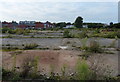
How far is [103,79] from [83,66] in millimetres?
851

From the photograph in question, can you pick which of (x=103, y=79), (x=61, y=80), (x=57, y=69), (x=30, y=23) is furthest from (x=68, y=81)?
(x=30, y=23)

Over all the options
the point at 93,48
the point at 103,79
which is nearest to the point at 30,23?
the point at 93,48

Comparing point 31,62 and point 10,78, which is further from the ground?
point 31,62

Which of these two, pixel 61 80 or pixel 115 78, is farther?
pixel 115 78

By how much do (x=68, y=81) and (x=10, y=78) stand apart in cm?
154

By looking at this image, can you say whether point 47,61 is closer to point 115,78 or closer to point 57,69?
point 57,69

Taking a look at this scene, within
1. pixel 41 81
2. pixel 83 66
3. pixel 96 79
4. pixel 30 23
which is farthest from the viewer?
pixel 30 23

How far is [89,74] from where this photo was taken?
380 centimetres

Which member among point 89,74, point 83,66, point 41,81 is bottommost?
point 41,81

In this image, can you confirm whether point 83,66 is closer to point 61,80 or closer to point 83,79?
point 83,79

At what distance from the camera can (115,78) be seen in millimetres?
4344

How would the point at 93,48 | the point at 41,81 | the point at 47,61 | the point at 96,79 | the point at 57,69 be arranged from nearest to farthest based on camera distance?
the point at 96,79 → the point at 41,81 → the point at 57,69 → the point at 47,61 → the point at 93,48

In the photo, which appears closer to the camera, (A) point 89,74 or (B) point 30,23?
(A) point 89,74

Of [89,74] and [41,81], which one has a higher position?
[89,74]
